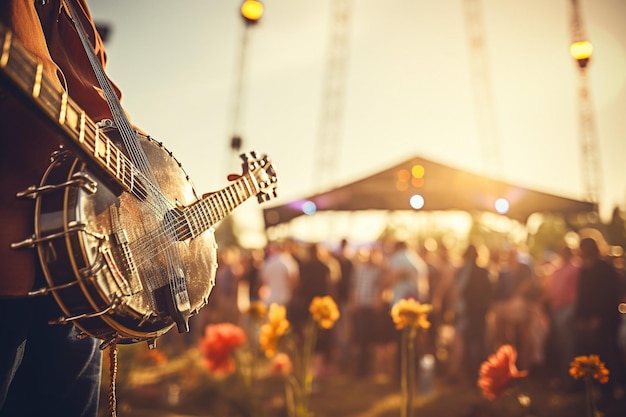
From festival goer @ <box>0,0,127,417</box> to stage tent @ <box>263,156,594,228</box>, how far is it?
8.49 meters

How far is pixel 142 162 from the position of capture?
4.86ft

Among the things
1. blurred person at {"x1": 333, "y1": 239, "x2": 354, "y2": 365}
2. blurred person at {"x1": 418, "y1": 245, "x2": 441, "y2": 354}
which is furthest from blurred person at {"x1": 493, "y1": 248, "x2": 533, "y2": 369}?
blurred person at {"x1": 333, "y1": 239, "x2": 354, "y2": 365}

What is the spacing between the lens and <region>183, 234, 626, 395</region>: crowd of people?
784 cm

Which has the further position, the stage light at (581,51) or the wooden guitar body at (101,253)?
the stage light at (581,51)

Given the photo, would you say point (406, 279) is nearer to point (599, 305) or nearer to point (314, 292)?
point (314, 292)

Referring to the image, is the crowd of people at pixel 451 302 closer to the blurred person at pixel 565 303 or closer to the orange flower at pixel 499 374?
the blurred person at pixel 565 303

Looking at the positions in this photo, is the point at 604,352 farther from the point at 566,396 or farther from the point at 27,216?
the point at 27,216

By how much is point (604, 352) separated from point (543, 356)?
2312 mm

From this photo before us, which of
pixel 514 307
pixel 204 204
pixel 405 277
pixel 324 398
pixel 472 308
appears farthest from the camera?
pixel 514 307

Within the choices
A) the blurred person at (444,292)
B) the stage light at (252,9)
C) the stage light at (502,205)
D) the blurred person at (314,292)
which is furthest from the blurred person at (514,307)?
the stage light at (252,9)

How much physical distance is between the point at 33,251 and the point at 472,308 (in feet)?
25.9

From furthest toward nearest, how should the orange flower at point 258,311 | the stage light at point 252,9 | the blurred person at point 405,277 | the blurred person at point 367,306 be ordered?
the stage light at point 252,9 → the blurred person at point 367,306 → the blurred person at point 405,277 → the orange flower at point 258,311

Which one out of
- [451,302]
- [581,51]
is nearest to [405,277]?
[451,302]

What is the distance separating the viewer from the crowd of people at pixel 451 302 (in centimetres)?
784
